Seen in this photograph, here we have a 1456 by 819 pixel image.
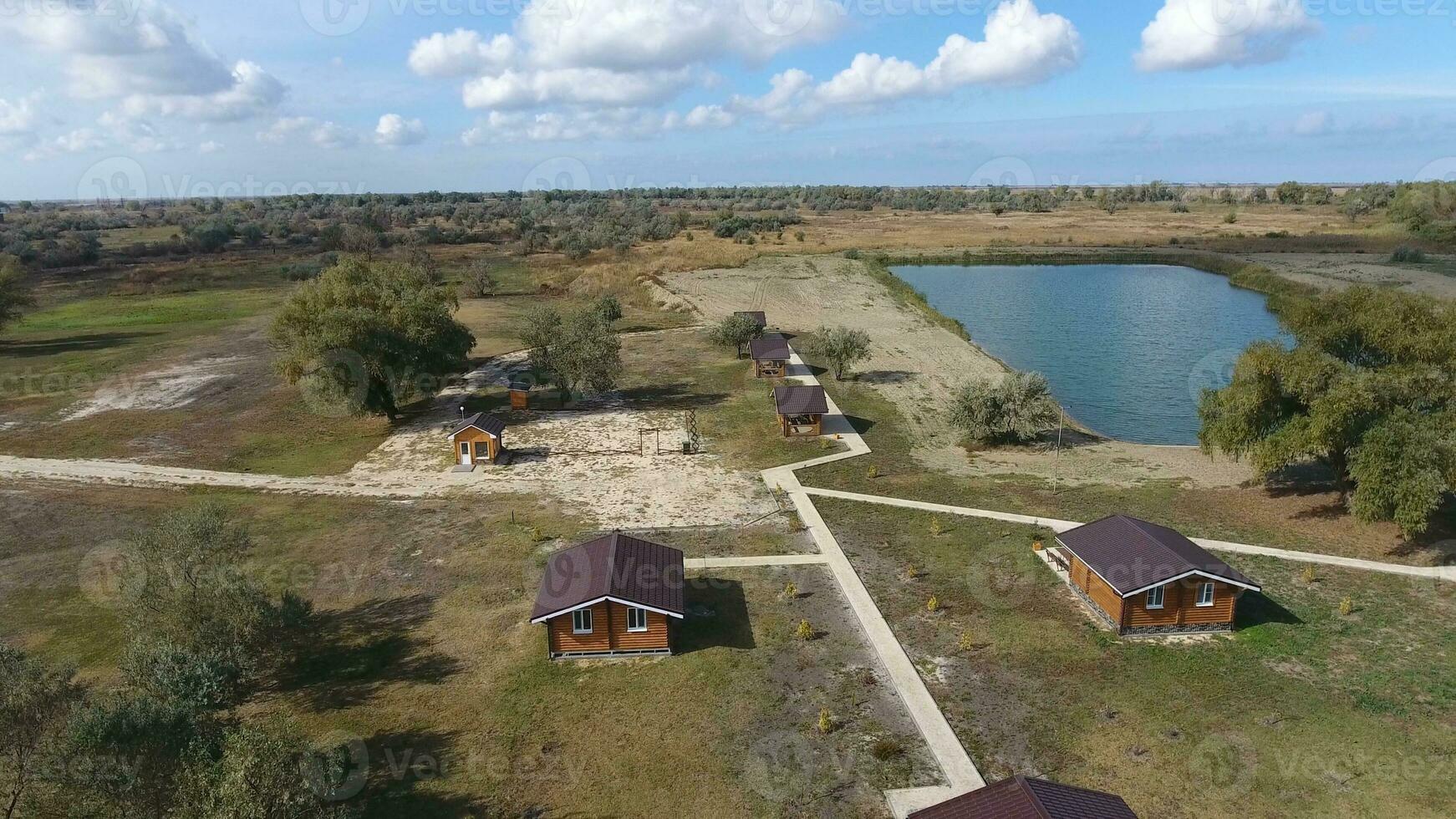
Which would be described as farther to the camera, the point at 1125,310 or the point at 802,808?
the point at 1125,310

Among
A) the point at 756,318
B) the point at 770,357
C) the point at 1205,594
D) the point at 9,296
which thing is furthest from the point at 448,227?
the point at 1205,594

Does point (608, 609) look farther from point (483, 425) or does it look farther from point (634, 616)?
point (483, 425)

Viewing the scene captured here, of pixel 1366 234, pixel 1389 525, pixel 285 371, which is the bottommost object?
pixel 1389 525

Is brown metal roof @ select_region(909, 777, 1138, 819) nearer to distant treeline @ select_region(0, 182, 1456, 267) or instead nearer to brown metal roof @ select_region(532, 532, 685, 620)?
brown metal roof @ select_region(532, 532, 685, 620)

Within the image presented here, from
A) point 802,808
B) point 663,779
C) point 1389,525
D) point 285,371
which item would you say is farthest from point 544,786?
point 285,371

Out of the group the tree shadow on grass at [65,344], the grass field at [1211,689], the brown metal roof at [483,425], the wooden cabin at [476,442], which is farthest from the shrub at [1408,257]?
Result: the tree shadow on grass at [65,344]

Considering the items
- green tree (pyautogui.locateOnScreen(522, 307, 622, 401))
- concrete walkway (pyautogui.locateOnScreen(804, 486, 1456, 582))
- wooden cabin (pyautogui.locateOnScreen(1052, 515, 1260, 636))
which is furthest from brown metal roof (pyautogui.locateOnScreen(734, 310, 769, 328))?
wooden cabin (pyautogui.locateOnScreen(1052, 515, 1260, 636))

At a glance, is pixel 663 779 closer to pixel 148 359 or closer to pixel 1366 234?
pixel 148 359
